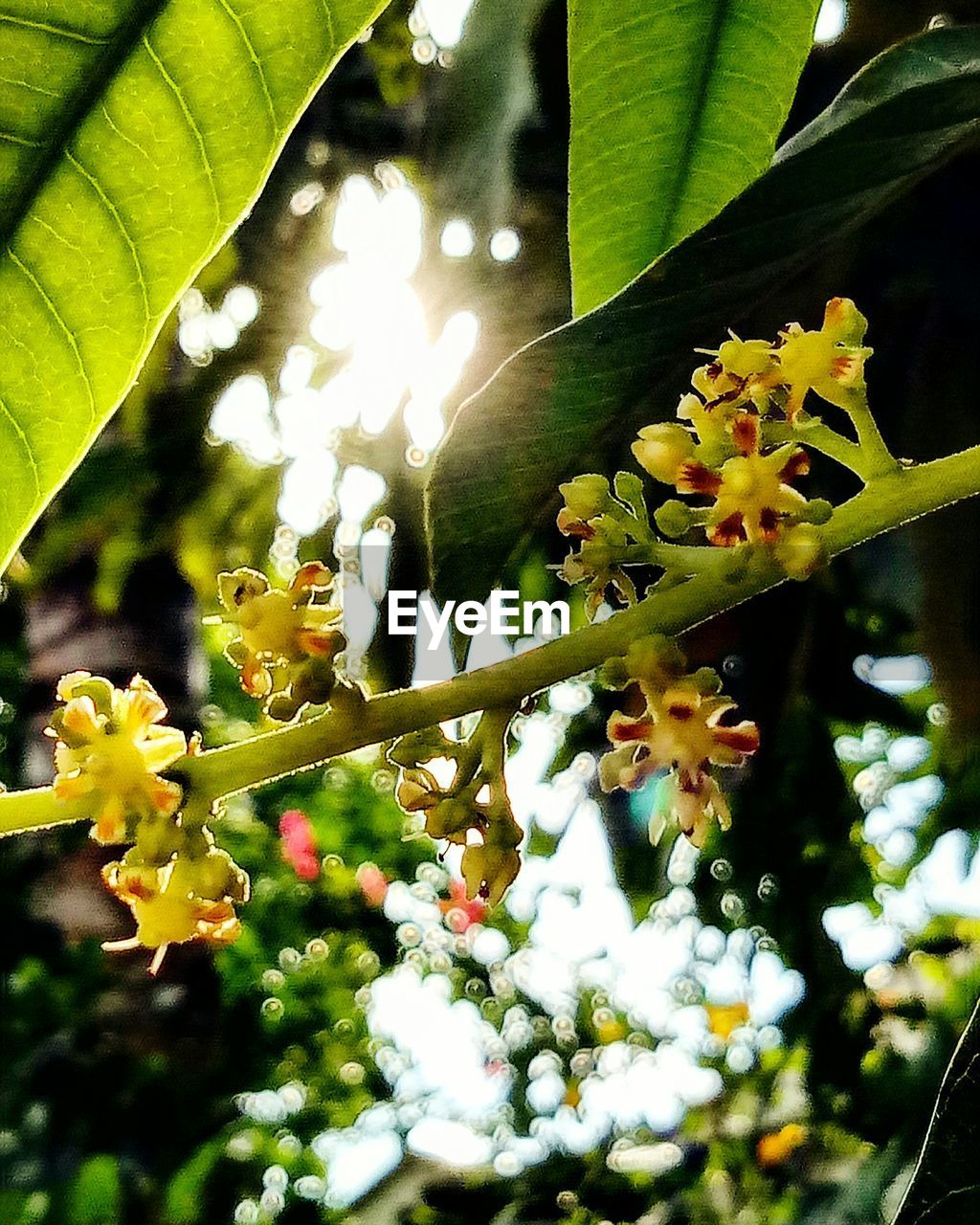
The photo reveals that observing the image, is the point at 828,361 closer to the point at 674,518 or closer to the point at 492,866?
the point at 674,518

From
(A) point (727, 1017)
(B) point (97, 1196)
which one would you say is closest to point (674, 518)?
(B) point (97, 1196)

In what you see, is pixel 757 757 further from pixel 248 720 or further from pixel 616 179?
pixel 248 720

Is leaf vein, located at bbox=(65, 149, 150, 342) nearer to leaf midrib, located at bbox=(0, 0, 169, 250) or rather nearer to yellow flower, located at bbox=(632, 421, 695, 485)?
leaf midrib, located at bbox=(0, 0, 169, 250)

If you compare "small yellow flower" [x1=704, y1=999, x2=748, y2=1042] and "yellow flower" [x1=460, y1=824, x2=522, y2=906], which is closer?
"yellow flower" [x1=460, y1=824, x2=522, y2=906]

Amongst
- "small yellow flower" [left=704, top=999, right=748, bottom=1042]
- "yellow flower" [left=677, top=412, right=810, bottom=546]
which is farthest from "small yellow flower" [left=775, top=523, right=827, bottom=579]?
"small yellow flower" [left=704, top=999, right=748, bottom=1042]

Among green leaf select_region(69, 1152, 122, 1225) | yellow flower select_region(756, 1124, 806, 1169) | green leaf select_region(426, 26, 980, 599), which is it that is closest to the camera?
green leaf select_region(426, 26, 980, 599)

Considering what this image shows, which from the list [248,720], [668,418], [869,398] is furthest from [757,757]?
[248,720]
